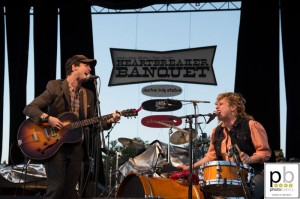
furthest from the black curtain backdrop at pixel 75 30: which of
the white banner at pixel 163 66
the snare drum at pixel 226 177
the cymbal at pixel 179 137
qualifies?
the snare drum at pixel 226 177

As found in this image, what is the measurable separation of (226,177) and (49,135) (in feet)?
6.00

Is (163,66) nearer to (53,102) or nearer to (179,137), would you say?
(179,137)

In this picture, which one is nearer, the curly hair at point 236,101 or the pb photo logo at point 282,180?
the pb photo logo at point 282,180

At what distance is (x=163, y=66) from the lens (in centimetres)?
1266

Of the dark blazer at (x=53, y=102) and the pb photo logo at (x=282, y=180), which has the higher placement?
the dark blazer at (x=53, y=102)

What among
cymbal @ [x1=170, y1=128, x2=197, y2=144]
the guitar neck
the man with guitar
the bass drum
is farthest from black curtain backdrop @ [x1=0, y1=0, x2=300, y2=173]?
the guitar neck

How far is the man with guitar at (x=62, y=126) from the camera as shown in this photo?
6113 mm

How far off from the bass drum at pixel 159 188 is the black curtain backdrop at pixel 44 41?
5609mm

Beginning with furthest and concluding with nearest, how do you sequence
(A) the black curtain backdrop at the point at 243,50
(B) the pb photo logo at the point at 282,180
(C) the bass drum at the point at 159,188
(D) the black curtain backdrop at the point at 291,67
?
1. (A) the black curtain backdrop at the point at 243,50
2. (D) the black curtain backdrop at the point at 291,67
3. (C) the bass drum at the point at 159,188
4. (B) the pb photo logo at the point at 282,180

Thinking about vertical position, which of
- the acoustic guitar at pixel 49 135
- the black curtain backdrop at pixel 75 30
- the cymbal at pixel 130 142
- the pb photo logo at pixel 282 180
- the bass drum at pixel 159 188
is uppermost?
the black curtain backdrop at pixel 75 30

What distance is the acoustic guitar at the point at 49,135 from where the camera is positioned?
6.24m

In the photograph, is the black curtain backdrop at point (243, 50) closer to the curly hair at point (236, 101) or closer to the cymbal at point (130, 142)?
the cymbal at point (130, 142)

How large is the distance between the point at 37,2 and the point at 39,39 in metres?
0.75

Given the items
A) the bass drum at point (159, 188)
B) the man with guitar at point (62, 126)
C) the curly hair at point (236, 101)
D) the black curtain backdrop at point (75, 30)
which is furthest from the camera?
the black curtain backdrop at point (75, 30)
